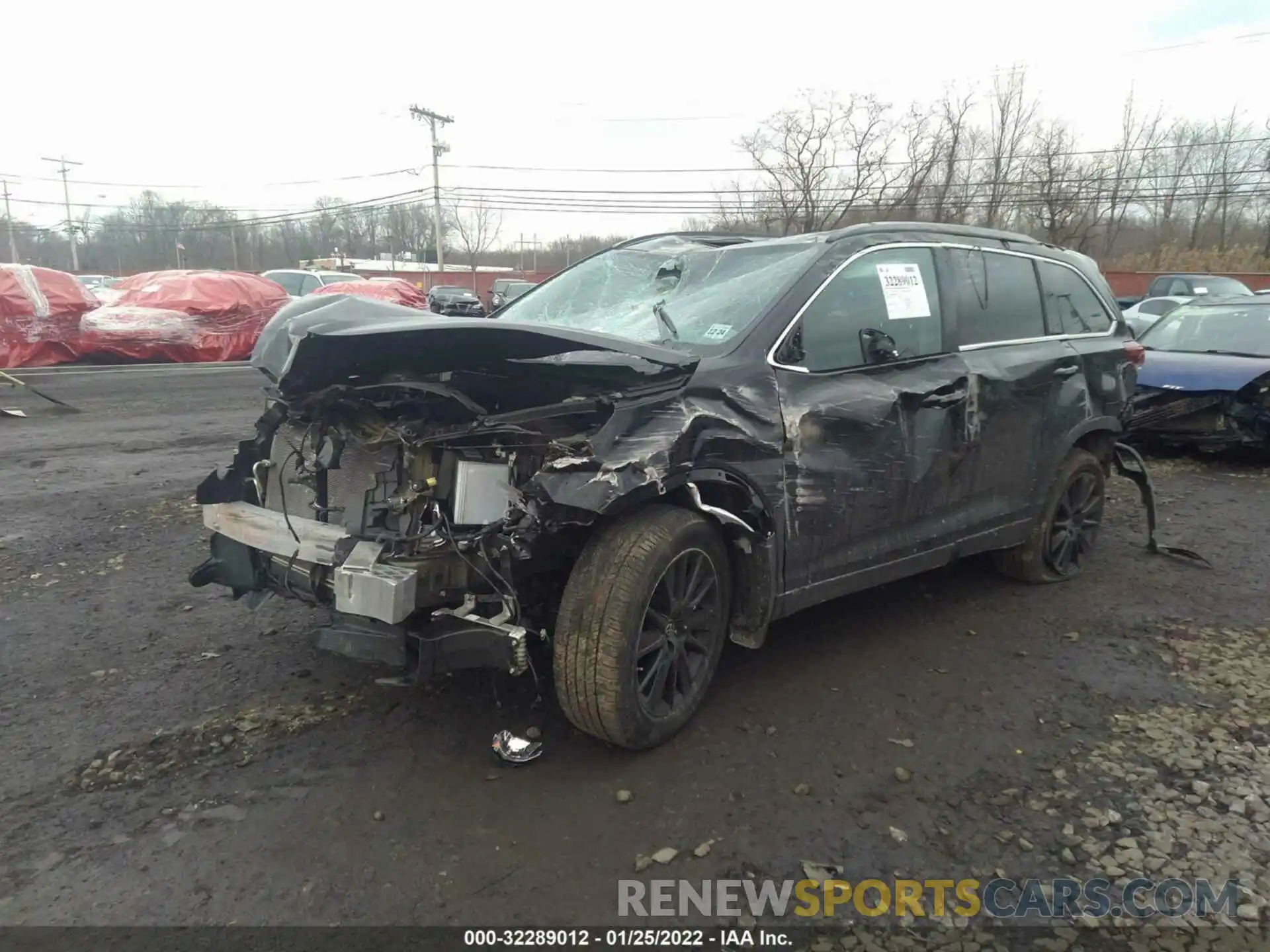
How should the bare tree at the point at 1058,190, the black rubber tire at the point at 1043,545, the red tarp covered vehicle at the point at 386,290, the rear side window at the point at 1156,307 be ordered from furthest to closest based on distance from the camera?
the bare tree at the point at 1058,190 → the red tarp covered vehicle at the point at 386,290 → the rear side window at the point at 1156,307 → the black rubber tire at the point at 1043,545

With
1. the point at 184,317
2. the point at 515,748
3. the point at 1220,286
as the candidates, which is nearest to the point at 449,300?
the point at 184,317

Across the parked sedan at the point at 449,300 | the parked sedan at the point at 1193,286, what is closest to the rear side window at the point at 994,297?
the parked sedan at the point at 449,300

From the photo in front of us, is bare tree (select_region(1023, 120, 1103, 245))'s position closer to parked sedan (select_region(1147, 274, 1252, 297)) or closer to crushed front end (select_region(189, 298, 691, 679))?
parked sedan (select_region(1147, 274, 1252, 297))

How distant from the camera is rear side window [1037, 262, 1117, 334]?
4789 mm

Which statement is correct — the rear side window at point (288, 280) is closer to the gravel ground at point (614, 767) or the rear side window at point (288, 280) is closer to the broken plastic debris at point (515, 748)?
the gravel ground at point (614, 767)

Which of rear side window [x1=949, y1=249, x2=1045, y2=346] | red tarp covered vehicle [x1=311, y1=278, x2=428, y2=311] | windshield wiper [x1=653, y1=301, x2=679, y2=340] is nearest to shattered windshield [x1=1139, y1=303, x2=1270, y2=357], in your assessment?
rear side window [x1=949, y1=249, x2=1045, y2=346]

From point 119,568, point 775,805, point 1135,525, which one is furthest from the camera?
point 1135,525

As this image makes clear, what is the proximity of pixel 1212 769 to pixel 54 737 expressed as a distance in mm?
4170

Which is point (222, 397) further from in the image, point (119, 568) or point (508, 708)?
point (508, 708)

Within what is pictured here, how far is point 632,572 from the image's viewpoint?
285 cm

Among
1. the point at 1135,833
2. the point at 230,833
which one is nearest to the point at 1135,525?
the point at 1135,833

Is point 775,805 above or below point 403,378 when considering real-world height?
below

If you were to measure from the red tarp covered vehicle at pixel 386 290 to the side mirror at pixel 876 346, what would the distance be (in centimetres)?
1612

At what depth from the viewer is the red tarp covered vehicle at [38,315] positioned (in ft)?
46.7
